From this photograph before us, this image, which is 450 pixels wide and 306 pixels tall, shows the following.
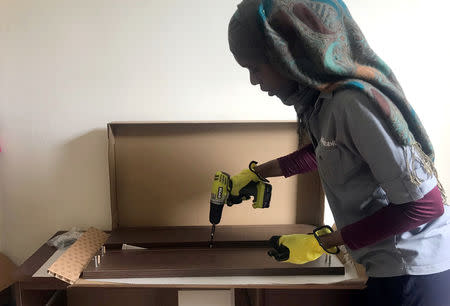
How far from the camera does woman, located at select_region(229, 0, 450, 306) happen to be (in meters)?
0.69

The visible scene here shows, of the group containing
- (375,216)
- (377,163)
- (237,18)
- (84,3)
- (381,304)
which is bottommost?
(381,304)

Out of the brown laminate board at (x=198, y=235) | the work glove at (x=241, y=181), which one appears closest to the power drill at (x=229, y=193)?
the work glove at (x=241, y=181)

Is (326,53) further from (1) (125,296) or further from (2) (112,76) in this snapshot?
(1) (125,296)

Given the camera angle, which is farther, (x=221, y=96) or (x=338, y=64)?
(x=221, y=96)

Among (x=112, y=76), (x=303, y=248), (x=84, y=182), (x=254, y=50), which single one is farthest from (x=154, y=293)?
(x=254, y=50)

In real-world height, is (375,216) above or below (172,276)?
above

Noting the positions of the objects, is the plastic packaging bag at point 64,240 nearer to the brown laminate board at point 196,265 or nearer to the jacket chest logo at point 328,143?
the brown laminate board at point 196,265

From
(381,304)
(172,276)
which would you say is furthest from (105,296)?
(381,304)

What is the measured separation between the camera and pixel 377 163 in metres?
0.70

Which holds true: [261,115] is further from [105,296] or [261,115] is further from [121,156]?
[105,296]

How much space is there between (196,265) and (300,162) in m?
0.45

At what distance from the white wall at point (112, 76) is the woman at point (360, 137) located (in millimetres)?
525

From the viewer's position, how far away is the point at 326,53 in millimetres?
688

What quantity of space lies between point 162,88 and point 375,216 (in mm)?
883
